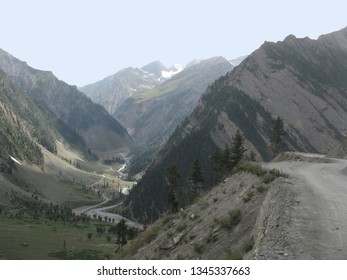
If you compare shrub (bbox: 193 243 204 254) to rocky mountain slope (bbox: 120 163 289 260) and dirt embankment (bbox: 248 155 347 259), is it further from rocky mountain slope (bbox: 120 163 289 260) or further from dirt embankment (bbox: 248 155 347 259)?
dirt embankment (bbox: 248 155 347 259)

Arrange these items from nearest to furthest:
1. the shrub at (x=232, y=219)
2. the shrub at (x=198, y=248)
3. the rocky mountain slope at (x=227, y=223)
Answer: the rocky mountain slope at (x=227, y=223) < the shrub at (x=198, y=248) < the shrub at (x=232, y=219)

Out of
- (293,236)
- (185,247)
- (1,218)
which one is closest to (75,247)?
(1,218)

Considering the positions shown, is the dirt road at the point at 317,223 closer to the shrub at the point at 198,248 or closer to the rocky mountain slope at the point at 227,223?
the rocky mountain slope at the point at 227,223

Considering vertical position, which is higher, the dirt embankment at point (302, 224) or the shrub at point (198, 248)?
the dirt embankment at point (302, 224)

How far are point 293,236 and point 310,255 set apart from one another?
194cm

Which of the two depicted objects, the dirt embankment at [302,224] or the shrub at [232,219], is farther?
the shrub at [232,219]

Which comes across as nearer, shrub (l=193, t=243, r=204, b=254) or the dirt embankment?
the dirt embankment

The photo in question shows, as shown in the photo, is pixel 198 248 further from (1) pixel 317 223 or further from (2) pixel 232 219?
(1) pixel 317 223

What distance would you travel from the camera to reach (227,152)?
4026 inches

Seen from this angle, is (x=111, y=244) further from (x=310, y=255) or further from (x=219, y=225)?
(x=310, y=255)

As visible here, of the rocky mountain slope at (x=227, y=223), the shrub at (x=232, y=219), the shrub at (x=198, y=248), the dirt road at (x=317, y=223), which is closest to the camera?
the dirt road at (x=317, y=223)

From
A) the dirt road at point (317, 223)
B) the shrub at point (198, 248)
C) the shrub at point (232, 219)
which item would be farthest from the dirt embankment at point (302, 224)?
the shrub at point (198, 248)

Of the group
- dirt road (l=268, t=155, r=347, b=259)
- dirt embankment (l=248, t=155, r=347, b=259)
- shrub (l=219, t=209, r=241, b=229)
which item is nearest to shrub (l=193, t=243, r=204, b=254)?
shrub (l=219, t=209, r=241, b=229)

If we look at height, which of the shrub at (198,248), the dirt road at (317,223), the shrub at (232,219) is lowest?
the shrub at (198,248)
